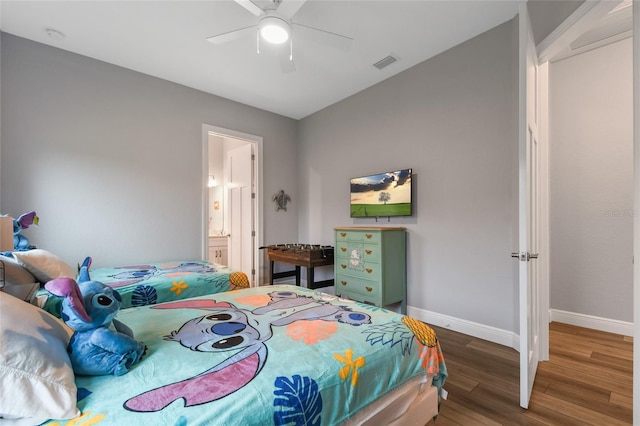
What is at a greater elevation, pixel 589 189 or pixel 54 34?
pixel 54 34

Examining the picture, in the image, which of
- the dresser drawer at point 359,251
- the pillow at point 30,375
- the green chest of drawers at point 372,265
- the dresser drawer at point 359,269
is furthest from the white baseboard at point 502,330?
the pillow at point 30,375

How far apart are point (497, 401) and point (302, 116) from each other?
429 cm

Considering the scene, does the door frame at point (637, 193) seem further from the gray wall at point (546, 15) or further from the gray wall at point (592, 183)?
the gray wall at point (592, 183)

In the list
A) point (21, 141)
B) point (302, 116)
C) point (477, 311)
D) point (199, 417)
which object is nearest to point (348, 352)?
point (199, 417)

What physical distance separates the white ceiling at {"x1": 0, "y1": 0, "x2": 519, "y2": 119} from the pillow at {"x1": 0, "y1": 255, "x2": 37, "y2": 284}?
2.09m

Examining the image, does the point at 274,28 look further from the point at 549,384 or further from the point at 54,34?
the point at 549,384

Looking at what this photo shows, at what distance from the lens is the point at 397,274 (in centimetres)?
313

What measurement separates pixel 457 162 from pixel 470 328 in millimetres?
1630

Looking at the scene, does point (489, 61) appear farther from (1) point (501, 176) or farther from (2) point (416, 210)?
(2) point (416, 210)

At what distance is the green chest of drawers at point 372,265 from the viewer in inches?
116

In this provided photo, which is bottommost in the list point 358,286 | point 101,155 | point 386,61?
point 358,286

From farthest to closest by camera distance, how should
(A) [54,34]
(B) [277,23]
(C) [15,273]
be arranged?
(A) [54,34] → (B) [277,23] → (C) [15,273]

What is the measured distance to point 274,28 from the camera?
206 cm

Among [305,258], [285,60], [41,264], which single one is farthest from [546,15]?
[41,264]
